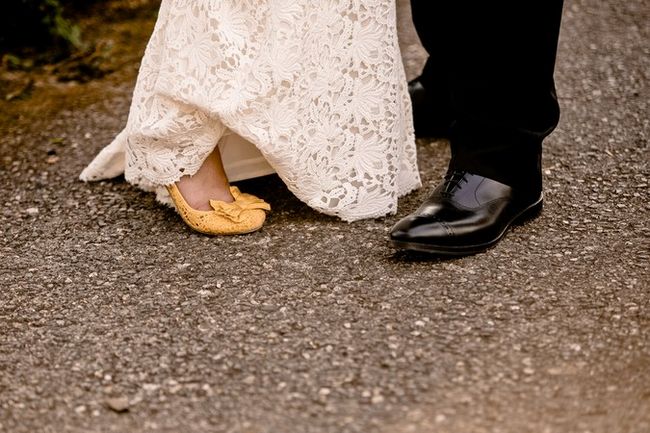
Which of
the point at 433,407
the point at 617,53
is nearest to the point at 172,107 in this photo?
the point at 433,407

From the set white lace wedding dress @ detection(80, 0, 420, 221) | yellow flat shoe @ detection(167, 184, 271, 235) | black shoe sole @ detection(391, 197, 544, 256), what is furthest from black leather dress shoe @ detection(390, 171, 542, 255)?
yellow flat shoe @ detection(167, 184, 271, 235)

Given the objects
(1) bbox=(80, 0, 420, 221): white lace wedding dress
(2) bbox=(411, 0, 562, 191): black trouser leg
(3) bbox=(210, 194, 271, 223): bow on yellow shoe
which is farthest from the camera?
(3) bbox=(210, 194, 271, 223): bow on yellow shoe

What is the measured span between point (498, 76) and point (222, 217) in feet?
2.33

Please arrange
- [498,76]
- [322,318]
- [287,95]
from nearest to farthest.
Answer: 1. [322,318]
2. [498,76]
3. [287,95]

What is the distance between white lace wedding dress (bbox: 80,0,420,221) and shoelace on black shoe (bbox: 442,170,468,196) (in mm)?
166

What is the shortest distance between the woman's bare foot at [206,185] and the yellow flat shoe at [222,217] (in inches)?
0.6

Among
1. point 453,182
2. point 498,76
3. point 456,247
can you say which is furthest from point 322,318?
point 498,76

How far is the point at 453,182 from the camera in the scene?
1917 millimetres

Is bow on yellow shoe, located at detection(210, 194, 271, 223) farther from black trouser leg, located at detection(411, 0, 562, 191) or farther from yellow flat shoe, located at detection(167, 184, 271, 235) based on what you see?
black trouser leg, located at detection(411, 0, 562, 191)

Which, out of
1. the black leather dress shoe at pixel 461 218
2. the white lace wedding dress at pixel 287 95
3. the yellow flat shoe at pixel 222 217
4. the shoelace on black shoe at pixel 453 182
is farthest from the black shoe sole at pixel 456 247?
the yellow flat shoe at pixel 222 217

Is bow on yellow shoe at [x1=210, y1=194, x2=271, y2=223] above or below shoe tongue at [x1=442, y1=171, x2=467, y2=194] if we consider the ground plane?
below

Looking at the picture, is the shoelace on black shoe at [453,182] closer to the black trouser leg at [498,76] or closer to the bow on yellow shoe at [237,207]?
the black trouser leg at [498,76]

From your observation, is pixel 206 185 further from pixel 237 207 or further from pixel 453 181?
pixel 453 181

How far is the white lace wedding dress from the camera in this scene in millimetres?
1901
